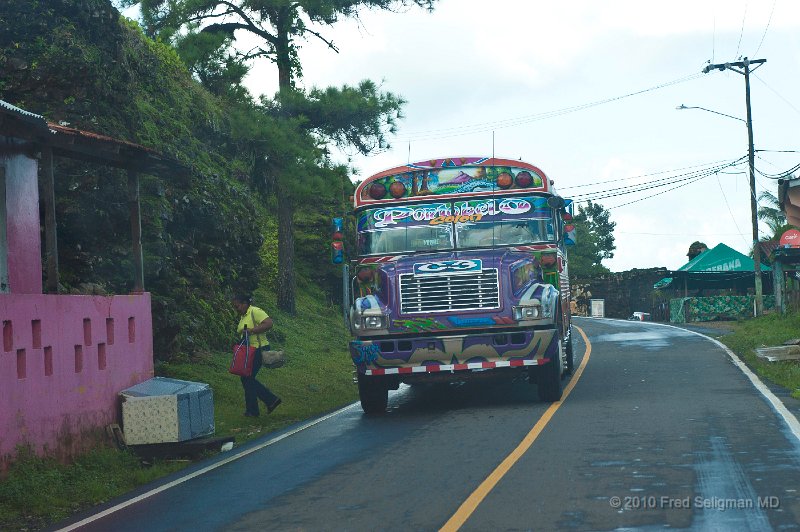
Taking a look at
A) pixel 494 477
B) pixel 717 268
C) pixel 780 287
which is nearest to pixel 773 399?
pixel 494 477

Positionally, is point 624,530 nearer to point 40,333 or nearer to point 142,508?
point 142,508

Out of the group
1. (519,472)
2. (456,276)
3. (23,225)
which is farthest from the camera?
(23,225)

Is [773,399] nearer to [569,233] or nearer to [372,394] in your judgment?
[569,233]

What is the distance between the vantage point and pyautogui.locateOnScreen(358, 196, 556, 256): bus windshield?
1572 centimetres

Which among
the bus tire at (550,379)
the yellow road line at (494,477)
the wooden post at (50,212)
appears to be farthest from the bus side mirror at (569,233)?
the wooden post at (50,212)

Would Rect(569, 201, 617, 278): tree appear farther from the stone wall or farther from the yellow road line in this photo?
the yellow road line

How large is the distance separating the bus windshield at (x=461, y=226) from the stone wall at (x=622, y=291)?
5212 centimetres

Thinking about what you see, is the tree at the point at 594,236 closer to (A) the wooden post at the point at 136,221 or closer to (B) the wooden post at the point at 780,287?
(B) the wooden post at the point at 780,287

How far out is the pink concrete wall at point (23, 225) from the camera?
48.2 feet

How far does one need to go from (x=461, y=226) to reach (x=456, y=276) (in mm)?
1074

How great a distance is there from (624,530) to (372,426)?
7.28m

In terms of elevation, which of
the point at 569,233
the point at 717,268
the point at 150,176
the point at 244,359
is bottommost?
the point at 244,359

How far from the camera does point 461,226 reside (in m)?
15.8

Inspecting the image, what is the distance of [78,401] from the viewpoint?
12477 millimetres
